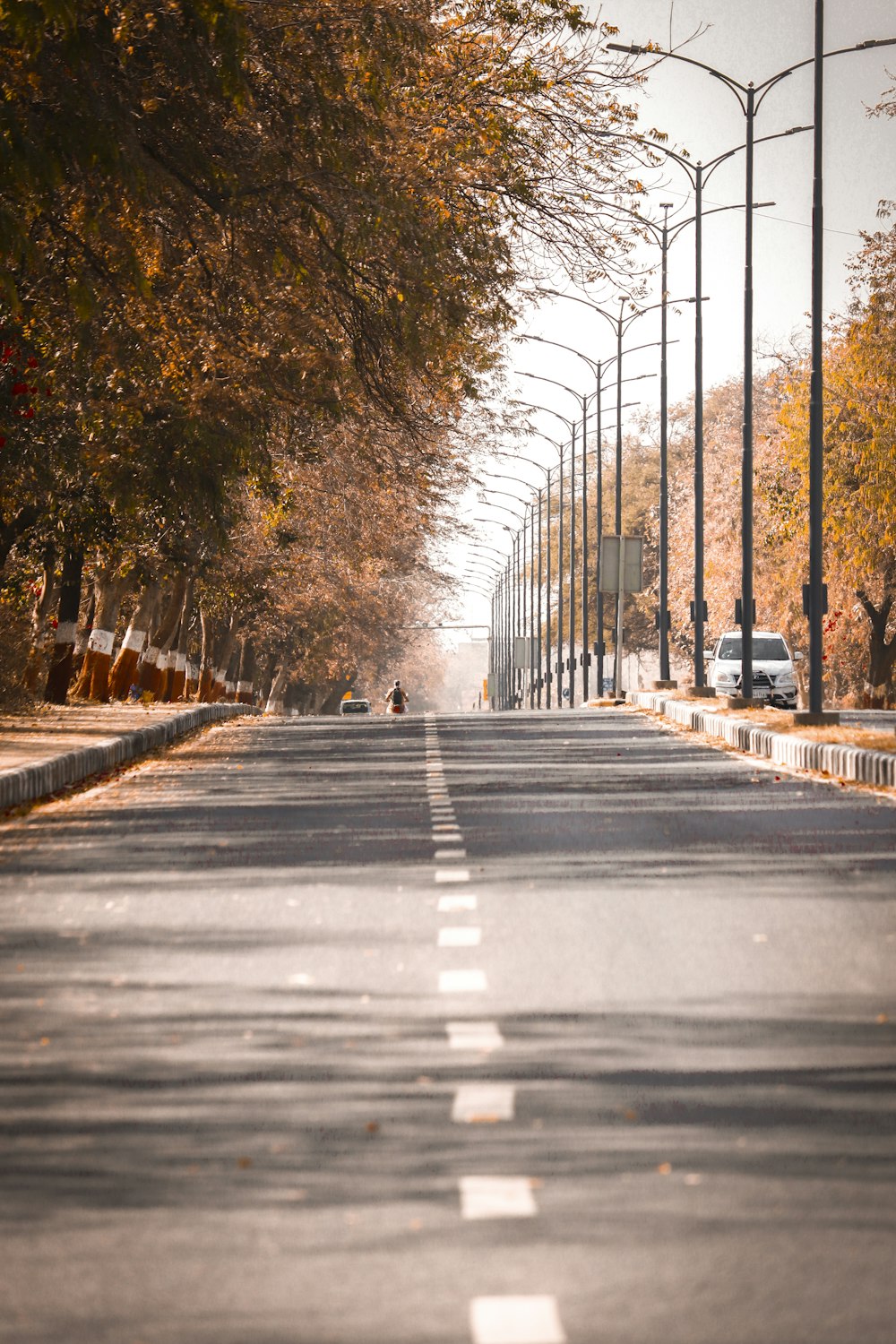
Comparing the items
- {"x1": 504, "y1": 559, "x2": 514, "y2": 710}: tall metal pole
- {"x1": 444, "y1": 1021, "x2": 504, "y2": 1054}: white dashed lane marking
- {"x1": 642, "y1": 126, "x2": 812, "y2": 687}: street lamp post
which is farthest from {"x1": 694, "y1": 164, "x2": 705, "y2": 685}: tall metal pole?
{"x1": 504, "y1": 559, "x2": 514, "y2": 710}: tall metal pole

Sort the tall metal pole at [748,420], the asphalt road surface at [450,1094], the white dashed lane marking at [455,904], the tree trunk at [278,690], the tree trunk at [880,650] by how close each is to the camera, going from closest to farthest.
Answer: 1. the asphalt road surface at [450,1094]
2. the white dashed lane marking at [455,904]
3. the tall metal pole at [748,420]
4. the tree trunk at [880,650]
5. the tree trunk at [278,690]

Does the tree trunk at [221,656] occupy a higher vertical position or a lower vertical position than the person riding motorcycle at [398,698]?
higher

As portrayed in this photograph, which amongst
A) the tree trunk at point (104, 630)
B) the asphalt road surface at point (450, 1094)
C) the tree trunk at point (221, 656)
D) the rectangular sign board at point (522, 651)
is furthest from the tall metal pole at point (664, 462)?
the rectangular sign board at point (522, 651)

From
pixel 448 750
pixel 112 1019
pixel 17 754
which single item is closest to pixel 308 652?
pixel 448 750

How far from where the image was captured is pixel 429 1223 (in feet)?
18.8

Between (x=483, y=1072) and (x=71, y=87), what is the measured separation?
12.0 meters

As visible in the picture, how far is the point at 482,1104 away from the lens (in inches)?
281

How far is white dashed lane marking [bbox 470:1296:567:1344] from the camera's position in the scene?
15.8 ft

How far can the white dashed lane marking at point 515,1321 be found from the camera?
4.81m

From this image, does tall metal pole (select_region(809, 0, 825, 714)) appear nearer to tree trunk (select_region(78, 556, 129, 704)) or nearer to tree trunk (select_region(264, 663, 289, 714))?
tree trunk (select_region(78, 556, 129, 704))

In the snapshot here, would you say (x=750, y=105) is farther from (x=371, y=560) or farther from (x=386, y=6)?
(x=371, y=560)

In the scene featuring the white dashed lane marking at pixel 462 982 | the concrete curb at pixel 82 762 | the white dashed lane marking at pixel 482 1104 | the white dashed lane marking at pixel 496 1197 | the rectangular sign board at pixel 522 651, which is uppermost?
the rectangular sign board at pixel 522 651

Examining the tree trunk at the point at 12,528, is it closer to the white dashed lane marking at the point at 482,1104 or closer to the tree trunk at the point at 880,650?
the white dashed lane marking at the point at 482,1104

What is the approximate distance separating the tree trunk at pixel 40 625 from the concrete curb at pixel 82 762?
10.4ft
